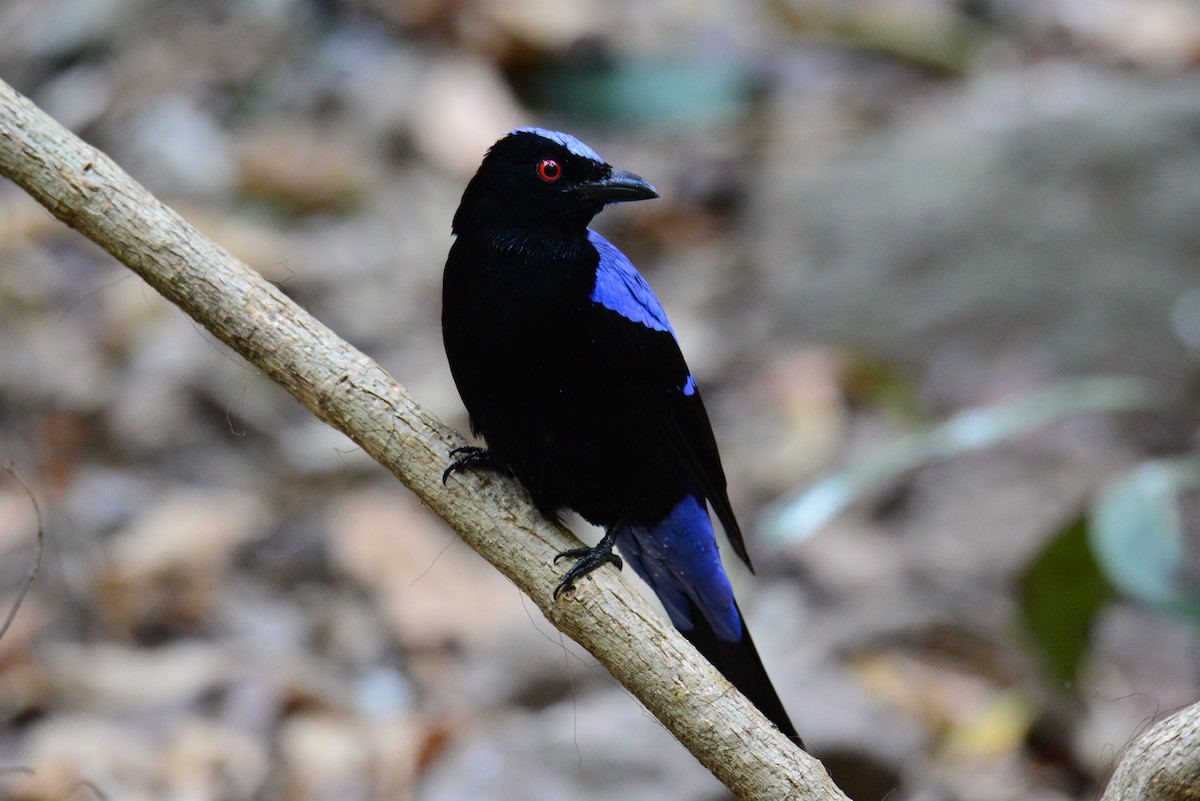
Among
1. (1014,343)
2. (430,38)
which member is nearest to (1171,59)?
(1014,343)

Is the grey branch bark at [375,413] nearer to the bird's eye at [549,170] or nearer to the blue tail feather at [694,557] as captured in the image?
the blue tail feather at [694,557]

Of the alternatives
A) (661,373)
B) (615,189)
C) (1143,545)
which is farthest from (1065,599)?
(615,189)

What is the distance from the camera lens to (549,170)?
293 cm

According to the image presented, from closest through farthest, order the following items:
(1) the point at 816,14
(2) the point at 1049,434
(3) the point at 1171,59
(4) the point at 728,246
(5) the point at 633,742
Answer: (5) the point at 633,742
(2) the point at 1049,434
(4) the point at 728,246
(3) the point at 1171,59
(1) the point at 816,14

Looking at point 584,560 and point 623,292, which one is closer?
point 584,560

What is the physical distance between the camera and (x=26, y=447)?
501 cm

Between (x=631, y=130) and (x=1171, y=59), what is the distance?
3372 millimetres

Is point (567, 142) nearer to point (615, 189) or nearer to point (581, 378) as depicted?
point (615, 189)

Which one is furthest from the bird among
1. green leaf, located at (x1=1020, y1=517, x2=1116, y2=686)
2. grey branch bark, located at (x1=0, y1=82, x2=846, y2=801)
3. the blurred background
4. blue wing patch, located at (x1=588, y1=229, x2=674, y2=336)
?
green leaf, located at (x1=1020, y1=517, x2=1116, y2=686)

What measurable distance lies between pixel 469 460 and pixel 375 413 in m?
0.28

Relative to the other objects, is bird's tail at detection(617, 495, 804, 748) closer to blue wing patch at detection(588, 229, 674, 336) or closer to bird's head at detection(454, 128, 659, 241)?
blue wing patch at detection(588, 229, 674, 336)

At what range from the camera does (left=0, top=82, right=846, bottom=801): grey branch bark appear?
2.30m

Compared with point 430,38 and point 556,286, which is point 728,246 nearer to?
point 430,38

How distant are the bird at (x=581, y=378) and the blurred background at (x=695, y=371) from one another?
1.78ft
